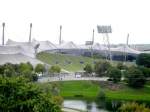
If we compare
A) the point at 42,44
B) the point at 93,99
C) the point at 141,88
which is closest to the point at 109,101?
the point at 93,99

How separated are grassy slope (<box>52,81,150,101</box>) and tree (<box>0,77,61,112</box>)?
3208 cm

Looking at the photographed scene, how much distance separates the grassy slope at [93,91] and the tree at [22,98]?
3208 cm

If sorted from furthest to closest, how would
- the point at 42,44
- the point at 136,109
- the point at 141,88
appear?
the point at 42,44, the point at 141,88, the point at 136,109

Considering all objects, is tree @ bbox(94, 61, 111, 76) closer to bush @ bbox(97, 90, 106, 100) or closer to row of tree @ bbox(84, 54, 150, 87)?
row of tree @ bbox(84, 54, 150, 87)

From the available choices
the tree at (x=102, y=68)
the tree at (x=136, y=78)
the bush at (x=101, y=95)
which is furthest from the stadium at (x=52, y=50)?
the bush at (x=101, y=95)

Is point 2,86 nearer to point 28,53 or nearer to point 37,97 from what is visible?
point 37,97

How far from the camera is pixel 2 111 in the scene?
62.8ft

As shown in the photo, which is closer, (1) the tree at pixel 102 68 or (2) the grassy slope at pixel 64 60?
(1) the tree at pixel 102 68

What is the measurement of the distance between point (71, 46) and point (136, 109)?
84145 millimetres

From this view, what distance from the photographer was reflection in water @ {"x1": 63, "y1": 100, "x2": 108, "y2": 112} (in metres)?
42.8

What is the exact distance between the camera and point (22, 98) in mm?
19594

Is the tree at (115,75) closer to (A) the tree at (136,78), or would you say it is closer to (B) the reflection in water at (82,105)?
(A) the tree at (136,78)

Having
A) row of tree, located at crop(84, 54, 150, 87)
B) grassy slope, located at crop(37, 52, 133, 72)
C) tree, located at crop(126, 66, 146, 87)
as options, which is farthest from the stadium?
tree, located at crop(126, 66, 146, 87)

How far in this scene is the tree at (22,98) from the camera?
1903 cm
